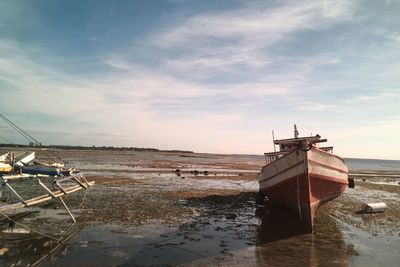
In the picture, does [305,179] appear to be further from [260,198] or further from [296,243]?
[260,198]

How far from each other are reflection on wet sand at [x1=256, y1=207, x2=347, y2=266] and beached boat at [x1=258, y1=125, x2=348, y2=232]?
738 millimetres

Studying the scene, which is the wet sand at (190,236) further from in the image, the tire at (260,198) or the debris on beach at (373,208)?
the tire at (260,198)

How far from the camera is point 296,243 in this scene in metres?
12.2

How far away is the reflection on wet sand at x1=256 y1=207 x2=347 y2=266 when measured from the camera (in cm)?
1028

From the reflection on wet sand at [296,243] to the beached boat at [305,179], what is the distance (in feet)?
2.42

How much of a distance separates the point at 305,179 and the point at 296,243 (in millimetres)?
3197

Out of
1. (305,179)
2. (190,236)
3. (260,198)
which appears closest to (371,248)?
(305,179)

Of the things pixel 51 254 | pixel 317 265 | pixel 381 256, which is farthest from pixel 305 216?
pixel 51 254

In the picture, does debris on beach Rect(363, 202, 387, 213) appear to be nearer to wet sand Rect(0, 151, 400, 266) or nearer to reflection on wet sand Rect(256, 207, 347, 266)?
wet sand Rect(0, 151, 400, 266)

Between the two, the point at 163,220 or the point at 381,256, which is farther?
the point at 163,220

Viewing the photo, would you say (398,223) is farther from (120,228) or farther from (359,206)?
(120,228)

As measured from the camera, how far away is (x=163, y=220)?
587 inches

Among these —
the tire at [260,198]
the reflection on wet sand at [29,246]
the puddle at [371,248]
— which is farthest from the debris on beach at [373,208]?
the reflection on wet sand at [29,246]

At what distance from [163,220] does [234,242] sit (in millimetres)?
4084
